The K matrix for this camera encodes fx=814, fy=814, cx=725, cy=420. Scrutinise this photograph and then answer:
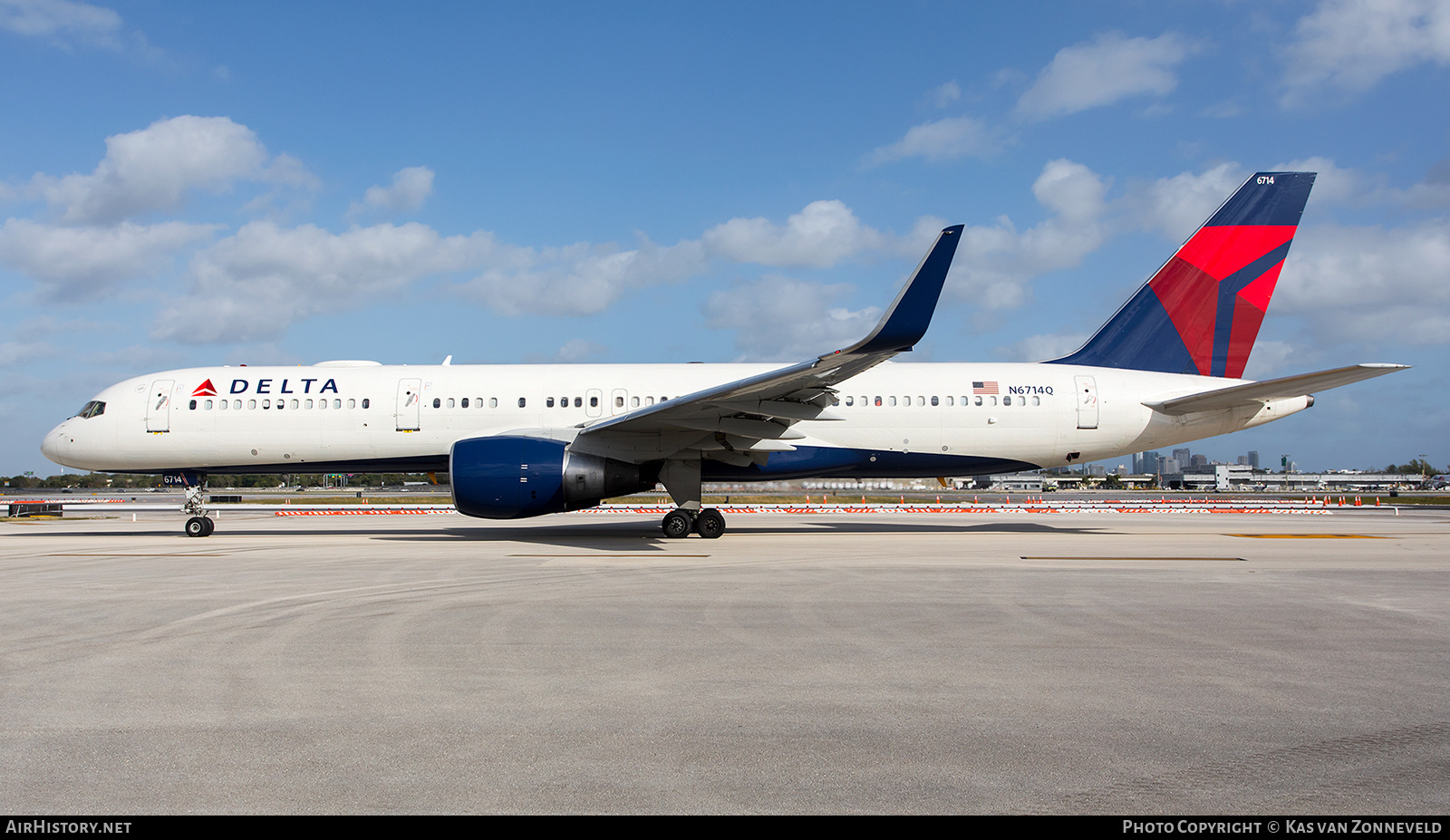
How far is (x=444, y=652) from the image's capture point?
19.2ft

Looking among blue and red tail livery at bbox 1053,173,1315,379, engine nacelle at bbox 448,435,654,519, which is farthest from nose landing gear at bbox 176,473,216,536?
blue and red tail livery at bbox 1053,173,1315,379

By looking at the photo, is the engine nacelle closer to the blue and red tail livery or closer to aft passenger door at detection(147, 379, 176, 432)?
aft passenger door at detection(147, 379, 176, 432)

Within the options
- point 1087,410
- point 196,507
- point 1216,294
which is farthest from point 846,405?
point 196,507

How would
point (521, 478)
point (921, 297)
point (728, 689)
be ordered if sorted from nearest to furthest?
point (728, 689)
point (921, 297)
point (521, 478)

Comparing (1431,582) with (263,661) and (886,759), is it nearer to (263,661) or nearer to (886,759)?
(886,759)

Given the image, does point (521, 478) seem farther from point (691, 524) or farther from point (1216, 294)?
point (1216, 294)

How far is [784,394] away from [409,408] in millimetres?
8255

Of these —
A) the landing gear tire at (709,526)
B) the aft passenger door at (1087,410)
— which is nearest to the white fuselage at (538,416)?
the aft passenger door at (1087,410)

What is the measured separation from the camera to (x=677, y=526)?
15203mm

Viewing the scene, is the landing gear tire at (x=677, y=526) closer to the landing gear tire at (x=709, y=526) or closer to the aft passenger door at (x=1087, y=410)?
the landing gear tire at (x=709, y=526)

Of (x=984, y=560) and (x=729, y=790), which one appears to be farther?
(x=984, y=560)
